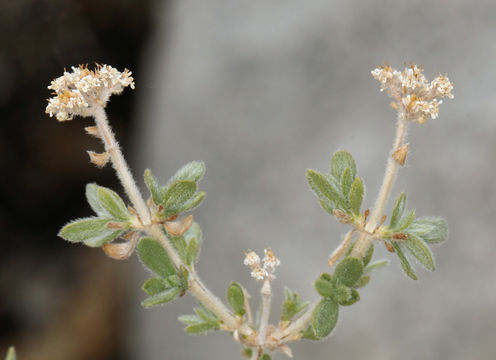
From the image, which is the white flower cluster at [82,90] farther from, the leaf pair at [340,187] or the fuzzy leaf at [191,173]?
the leaf pair at [340,187]

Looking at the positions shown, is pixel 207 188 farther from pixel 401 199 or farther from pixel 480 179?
pixel 401 199

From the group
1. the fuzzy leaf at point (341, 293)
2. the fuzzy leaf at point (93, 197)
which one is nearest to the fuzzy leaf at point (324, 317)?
the fuzzy leaf at point (341, 293)

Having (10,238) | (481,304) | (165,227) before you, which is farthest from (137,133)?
(165,227)

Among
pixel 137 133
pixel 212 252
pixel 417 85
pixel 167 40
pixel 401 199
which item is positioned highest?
pixel 167 40

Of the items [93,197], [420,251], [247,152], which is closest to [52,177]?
[247,152]

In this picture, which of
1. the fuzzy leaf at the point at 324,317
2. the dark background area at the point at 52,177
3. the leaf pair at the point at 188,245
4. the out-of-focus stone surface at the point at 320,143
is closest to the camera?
the fuzzy leaf at the point at 324,317
